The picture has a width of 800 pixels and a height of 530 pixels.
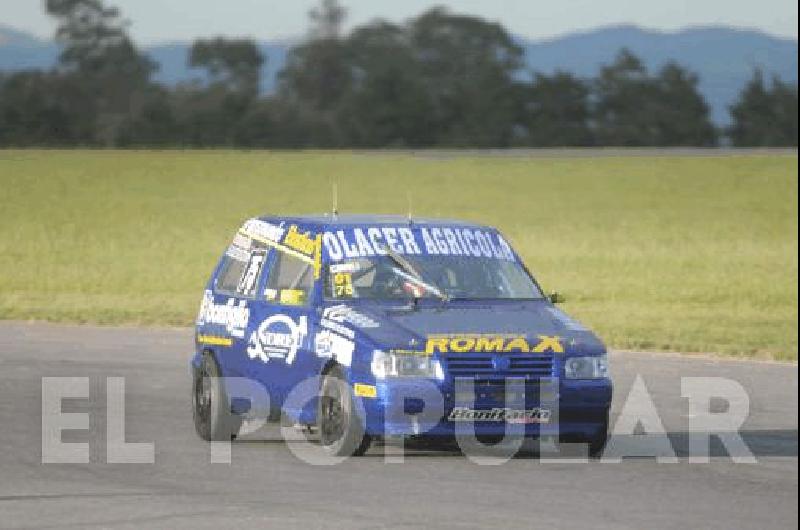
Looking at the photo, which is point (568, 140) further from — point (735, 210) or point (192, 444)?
point (192, 444)

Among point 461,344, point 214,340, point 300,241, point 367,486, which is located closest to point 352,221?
point 300,241

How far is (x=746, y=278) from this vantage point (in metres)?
41.4

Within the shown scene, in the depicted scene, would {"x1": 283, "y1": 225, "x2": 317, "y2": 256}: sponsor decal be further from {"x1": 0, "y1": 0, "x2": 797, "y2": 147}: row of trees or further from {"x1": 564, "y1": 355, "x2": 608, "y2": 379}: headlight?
{"x1": 0, "y1": 0, "x2": 797, "y2": 147}: row of trees

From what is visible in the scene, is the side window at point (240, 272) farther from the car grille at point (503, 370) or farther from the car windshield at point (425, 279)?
the car grille at point (503, 370)

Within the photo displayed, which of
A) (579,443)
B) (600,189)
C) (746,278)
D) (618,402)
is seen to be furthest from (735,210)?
(579,443)

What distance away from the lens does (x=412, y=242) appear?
15.0m

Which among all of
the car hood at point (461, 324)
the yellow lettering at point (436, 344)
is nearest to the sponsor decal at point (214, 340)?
the car hood at point (461, 324)

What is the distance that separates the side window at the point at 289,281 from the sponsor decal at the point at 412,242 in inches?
8.6

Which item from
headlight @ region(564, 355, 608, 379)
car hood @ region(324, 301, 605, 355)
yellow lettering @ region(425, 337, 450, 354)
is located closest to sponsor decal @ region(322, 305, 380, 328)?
car hood @ region(324, 301, 605, 355)

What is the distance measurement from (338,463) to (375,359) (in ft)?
2.21

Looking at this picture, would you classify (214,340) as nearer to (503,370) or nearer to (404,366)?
(404,366)

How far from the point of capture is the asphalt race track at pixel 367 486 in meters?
11.4

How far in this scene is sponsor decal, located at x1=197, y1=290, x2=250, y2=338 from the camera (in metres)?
14.9

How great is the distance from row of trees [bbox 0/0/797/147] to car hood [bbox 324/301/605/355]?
5386 cm
